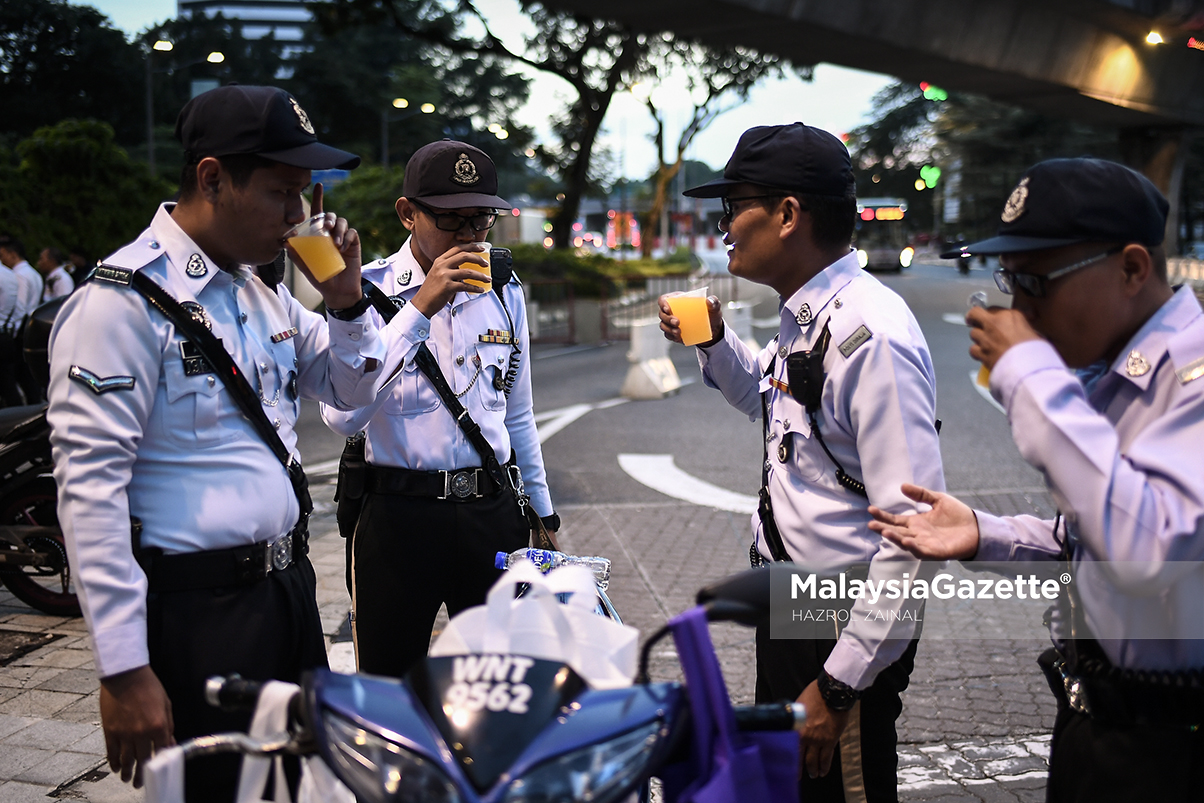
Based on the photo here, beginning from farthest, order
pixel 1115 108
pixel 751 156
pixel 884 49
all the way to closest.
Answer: pixel 1115 108 → pixel 884 49 → pixel 751 156

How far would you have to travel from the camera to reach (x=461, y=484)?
347 centimetres

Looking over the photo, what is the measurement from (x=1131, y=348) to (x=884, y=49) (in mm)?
18353

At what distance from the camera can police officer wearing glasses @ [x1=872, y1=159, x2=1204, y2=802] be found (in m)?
1.76

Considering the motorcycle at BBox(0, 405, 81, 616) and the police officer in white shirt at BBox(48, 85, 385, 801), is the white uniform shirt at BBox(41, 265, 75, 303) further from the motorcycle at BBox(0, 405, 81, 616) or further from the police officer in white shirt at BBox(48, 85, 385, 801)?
the police officer in white shirt at BBox(48, 85, 385, 801)

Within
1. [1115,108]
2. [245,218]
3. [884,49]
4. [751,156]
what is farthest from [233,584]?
[1115,108]

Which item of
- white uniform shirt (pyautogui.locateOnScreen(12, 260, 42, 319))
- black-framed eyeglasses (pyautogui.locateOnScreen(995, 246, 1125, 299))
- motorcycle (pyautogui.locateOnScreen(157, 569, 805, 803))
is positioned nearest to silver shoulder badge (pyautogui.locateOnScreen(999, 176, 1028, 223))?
black-framed eyeglasses (pyautogui.locateOnScreen(995, 246, 1125, 299))

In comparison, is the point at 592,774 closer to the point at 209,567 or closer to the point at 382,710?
the point at 382,710

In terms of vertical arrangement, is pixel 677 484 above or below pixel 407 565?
below

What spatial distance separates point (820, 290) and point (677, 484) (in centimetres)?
627

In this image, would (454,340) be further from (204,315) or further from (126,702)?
(126,702)

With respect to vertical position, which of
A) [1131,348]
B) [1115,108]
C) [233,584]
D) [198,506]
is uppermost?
[1115,108]

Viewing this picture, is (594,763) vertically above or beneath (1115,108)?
beneath

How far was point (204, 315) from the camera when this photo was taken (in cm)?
242

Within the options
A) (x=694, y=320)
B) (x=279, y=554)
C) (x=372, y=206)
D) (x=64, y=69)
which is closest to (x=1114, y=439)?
(x=694, y=320)
